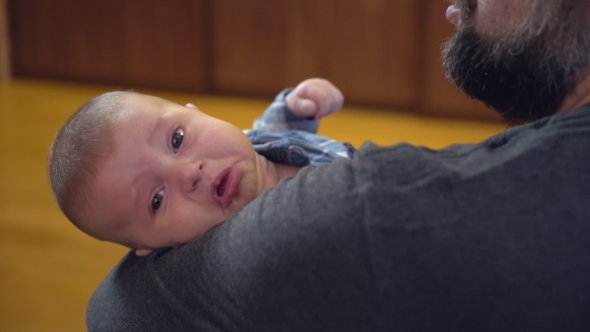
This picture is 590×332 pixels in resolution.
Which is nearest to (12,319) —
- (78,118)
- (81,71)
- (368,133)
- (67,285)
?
(67,285)

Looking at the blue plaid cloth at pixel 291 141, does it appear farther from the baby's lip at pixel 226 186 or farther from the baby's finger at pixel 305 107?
the baby's lip at pixel 226 186

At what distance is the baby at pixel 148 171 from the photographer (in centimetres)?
95

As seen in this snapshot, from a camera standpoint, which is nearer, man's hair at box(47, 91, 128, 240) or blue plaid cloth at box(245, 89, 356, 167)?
man's hair at box(47, 91, 128, 240)

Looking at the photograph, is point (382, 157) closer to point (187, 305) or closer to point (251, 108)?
point (187, 305)

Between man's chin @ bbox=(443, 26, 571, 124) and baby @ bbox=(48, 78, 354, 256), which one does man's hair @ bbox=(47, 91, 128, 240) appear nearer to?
baby @ bbox=(48, 78, 354, 256)

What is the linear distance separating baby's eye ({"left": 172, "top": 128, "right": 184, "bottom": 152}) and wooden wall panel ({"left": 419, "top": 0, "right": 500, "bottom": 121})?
2.12m

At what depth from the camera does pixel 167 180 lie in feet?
3.17

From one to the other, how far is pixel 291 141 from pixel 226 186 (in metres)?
0.23

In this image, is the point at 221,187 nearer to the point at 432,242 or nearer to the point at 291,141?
the point at 291,141

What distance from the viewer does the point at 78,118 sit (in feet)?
3.32

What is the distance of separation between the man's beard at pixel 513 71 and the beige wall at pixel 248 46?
217cm

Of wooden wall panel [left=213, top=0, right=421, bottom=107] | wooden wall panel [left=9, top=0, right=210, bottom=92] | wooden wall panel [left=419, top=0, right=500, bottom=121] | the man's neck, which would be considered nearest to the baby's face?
the man's neck

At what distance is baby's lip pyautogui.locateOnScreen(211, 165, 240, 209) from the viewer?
941 millimetres

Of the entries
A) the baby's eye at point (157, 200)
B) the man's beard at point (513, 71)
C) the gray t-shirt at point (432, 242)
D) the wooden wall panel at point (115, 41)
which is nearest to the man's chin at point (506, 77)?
the man's beard at point (513, 71)
